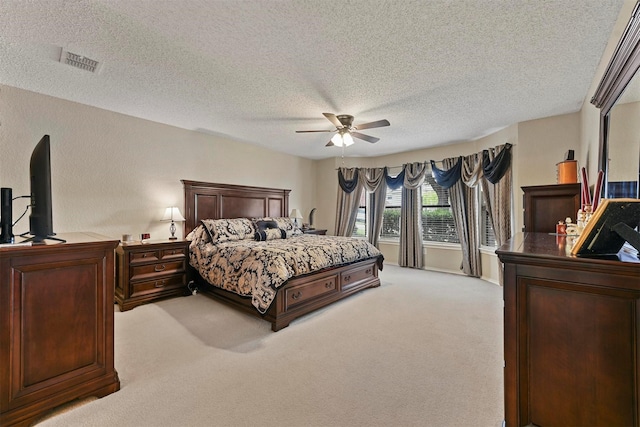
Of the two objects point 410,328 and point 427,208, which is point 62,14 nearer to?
point 410,328

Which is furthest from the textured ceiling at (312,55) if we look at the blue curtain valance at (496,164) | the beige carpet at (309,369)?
the beige carpet at (309,369)

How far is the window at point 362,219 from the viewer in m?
6.57

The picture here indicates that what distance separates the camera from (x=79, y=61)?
2.43 metres

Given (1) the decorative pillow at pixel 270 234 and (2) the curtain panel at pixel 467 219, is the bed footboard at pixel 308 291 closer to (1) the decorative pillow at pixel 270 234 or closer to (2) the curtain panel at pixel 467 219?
(1) the decorative pillow at pixel 270 234

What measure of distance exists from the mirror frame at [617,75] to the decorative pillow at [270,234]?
387cm

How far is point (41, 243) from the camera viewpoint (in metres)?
1.71

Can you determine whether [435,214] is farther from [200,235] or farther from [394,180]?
[200,235]

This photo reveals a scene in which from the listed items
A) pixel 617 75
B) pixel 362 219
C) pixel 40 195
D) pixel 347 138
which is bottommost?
pixel 362 219

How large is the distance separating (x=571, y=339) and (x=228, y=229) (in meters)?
4.07

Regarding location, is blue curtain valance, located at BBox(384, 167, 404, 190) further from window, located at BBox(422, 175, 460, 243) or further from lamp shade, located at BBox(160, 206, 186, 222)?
lamp shade, located at BBox(160, 206, 186, 222)

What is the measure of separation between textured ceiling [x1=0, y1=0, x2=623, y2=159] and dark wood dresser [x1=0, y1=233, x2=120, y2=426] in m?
1.63

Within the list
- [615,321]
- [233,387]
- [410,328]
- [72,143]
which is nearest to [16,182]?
[72,143]

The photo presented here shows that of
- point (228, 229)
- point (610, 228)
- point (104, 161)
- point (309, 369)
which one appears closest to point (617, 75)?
point (610, 228)

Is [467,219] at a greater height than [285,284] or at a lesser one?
greater
